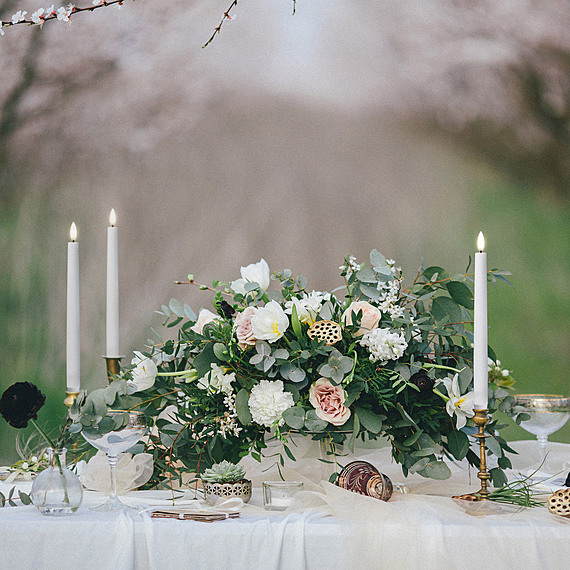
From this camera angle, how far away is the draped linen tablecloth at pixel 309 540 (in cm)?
88

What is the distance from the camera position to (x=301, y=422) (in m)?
1.06

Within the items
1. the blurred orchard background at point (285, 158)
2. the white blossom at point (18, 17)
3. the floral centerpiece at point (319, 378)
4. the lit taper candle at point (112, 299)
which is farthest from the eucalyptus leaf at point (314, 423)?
the white blossom at point (18, 17)

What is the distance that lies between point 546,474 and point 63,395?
1.40 meters

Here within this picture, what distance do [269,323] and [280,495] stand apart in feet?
0.82

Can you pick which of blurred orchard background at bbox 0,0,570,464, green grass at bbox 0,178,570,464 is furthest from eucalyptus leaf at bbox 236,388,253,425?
green grass at bbox 0,178,570,464

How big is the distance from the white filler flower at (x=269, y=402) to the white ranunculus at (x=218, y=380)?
0.05 m

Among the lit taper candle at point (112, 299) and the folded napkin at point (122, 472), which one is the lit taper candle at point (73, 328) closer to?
the lit taper candle at point (112, 299)

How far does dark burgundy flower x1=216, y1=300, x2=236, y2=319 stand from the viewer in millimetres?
1156

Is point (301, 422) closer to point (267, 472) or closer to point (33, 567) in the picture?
point (267, 472)

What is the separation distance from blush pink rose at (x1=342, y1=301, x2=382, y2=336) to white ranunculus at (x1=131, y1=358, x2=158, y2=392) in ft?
1.09

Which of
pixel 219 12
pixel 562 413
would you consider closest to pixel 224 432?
pixel 562 413

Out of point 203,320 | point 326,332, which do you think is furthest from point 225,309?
point 326,332

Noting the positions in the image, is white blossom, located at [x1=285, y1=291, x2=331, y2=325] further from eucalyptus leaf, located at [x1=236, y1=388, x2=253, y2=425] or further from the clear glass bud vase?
the clear glass bud vase

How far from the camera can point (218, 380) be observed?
113cm
